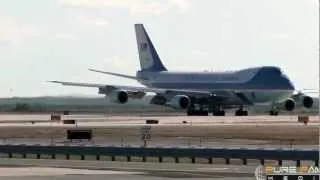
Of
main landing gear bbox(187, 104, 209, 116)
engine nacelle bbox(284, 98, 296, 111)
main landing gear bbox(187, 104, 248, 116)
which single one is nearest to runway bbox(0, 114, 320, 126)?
main landing gear bbox(187, 104, 209, 116)

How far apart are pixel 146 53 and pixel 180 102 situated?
2797cm

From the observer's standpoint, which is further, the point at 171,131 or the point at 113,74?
the point at 113,74

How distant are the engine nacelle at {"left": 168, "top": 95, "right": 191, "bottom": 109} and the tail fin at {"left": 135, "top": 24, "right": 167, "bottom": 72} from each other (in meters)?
23.6

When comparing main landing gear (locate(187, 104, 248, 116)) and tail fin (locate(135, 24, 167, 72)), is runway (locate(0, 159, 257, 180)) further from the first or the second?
tail fin (locate(135, 24, 167, 72))

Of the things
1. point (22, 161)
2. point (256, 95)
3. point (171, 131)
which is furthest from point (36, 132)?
point (256, 95)

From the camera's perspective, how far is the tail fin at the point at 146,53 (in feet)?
423

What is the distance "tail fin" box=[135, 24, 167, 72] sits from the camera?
128875mm

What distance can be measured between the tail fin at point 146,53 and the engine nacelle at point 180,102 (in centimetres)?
2356

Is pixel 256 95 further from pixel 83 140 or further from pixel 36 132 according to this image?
pixel 83 140

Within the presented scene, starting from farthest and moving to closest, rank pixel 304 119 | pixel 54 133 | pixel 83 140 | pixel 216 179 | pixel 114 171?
pixel 304 119, pixel 54 133, pixel 83 140, pixel 114 171, pixel 216 179

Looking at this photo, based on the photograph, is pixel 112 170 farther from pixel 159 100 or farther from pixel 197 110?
pixel 197 110

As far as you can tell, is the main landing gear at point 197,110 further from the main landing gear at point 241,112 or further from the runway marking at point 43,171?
the runway marking at point 43,171

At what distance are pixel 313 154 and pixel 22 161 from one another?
41.4 ft

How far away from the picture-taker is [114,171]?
114ft
